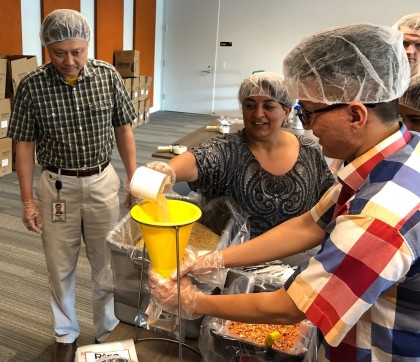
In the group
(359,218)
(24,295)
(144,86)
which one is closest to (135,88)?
(144,86)

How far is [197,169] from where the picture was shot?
151cm

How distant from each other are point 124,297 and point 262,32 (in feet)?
23.6

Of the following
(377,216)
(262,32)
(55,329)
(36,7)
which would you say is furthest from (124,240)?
(262,32)

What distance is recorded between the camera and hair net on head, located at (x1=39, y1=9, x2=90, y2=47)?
5.61 ft

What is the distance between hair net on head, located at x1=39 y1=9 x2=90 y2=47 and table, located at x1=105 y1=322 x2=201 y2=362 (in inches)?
47.2

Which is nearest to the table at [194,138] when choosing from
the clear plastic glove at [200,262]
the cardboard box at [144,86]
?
the clear plastic glove at [200,262]

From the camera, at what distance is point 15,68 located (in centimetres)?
406

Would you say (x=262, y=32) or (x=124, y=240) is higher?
(x=262, y=32)

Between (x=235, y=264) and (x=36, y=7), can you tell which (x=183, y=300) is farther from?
(x=36, y=7)

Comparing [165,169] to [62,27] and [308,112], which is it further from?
[62,27]

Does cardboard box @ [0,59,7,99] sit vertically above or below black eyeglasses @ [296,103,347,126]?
below

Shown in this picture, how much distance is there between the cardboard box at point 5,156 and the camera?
13.8 feet

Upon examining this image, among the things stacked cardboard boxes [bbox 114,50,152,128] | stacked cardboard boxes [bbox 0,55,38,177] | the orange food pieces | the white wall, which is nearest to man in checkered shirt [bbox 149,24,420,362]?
the orange food pieces

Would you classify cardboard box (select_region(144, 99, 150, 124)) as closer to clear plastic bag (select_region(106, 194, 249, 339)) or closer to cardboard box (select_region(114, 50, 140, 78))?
cardboard box (select_region(114, 50, 140, 78))
